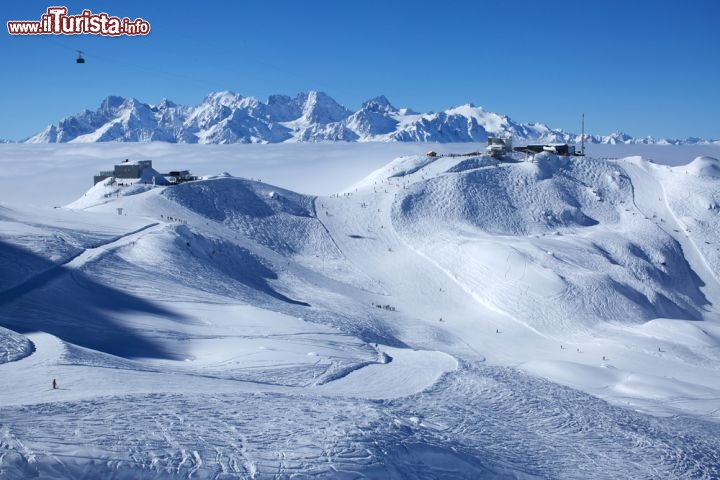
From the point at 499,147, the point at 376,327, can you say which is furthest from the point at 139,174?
the point at 499,147

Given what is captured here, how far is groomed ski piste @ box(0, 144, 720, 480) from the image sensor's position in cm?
1992

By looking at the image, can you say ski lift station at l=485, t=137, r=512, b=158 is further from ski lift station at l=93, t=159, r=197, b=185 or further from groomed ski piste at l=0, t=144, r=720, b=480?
ski lift station at l=93, t=159, r=197, b=185

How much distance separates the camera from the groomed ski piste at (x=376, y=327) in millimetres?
19922

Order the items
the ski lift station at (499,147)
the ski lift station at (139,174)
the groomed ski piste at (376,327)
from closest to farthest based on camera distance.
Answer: the groomed ski piste at (376,327) < the ski lift station at (139,174) < the ski lift station at (499,147)

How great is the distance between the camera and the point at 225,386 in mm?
25219

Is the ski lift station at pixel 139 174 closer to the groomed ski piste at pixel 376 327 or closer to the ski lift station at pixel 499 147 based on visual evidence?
the groomed ski piste at pixel 376 327

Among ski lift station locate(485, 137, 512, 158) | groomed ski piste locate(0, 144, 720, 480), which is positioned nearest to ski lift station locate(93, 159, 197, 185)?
groomed ski piste locate(0, 144, 720, 480)

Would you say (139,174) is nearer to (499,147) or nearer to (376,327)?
(376,327)

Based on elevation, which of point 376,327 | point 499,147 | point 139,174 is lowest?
point 376,327

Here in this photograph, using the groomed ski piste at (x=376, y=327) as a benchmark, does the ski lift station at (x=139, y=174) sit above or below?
above

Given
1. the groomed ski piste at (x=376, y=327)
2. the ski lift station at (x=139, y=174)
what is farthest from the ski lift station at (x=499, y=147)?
the ski lift station at (x=139, y=174)

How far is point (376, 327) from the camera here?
47.8 m

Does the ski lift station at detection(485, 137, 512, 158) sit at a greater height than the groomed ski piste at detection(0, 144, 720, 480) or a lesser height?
greater

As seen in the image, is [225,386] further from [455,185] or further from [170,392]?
[455,185]
